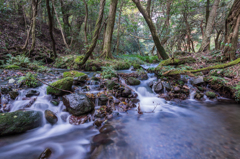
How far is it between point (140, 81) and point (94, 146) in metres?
4.23

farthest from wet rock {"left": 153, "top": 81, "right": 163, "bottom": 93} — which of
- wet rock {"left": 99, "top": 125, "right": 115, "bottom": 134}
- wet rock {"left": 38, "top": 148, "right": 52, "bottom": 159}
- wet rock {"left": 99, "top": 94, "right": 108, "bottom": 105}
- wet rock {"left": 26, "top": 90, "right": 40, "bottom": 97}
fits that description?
wet rock {"left": 26, "top": 90, "right": 40, "bottom": 97}

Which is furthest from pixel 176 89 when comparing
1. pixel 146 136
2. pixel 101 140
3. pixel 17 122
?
pixel 17 122

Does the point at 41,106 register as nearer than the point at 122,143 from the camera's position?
No

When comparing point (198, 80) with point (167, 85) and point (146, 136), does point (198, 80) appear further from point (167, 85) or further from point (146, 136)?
point (146, 136)

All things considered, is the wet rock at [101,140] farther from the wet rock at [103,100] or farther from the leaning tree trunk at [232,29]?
the leaning tree trunk at [232,29]

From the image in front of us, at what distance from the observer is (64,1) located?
1314 centimetres

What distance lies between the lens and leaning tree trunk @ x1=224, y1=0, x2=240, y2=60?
19.5 ft

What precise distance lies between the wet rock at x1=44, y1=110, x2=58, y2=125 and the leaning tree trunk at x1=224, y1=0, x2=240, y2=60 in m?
8.23

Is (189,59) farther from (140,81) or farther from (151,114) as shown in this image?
(151,114)

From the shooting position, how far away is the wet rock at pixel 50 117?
3361mm

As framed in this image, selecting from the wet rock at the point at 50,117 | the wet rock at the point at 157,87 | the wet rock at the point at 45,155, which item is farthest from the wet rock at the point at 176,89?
the wet rock at the point at 45,155

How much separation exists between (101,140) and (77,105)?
4.20 feet

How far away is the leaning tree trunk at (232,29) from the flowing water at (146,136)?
328 cm

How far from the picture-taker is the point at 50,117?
3391mm
